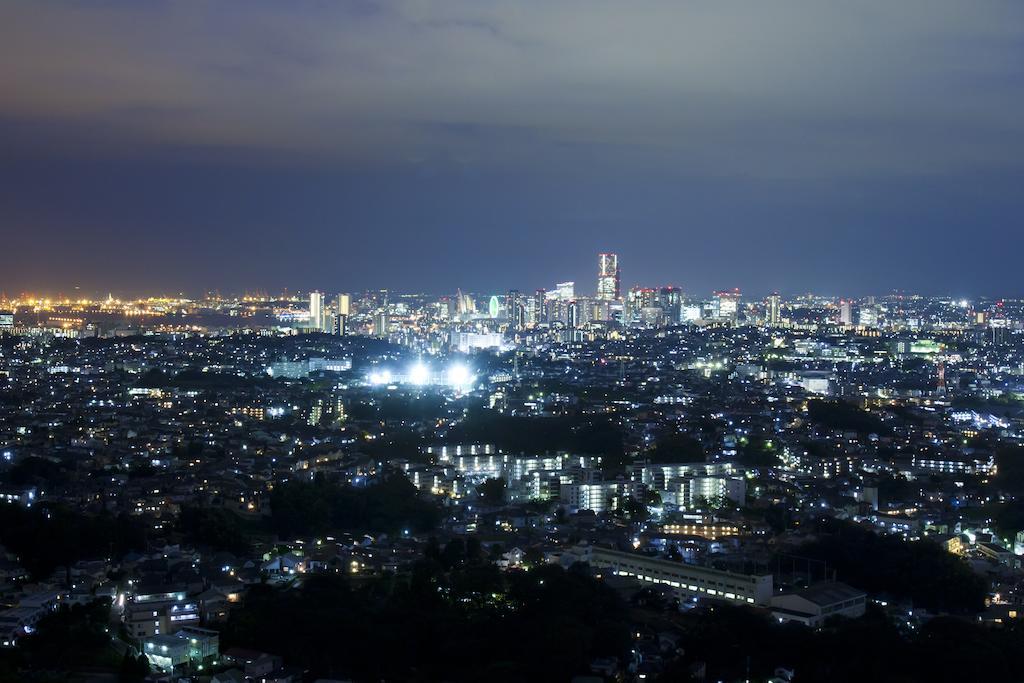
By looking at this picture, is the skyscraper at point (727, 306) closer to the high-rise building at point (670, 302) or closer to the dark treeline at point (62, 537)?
the high-rise building at point (670, 302)

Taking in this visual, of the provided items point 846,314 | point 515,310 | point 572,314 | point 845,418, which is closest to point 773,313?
point 846,314

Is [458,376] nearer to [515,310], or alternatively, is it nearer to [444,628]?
[444,628]

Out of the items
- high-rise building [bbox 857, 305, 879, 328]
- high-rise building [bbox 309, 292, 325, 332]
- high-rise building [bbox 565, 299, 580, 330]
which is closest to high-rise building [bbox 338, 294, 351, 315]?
high-rise building [bbox 309, 292, 325, 332]

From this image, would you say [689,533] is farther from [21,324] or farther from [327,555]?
[21,324]

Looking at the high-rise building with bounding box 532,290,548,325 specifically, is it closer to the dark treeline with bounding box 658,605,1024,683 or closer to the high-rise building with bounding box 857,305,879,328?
the high-rise building with bounding box 857,305,879,328

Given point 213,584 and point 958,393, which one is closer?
point 213,584

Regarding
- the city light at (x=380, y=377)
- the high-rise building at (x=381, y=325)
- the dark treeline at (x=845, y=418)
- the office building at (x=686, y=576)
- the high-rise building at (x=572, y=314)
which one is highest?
the high-rise building at (x=572, y=314)

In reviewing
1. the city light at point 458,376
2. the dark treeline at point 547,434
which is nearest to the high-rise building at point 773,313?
the city light at point 458,376

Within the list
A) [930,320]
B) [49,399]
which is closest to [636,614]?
[49,399]
